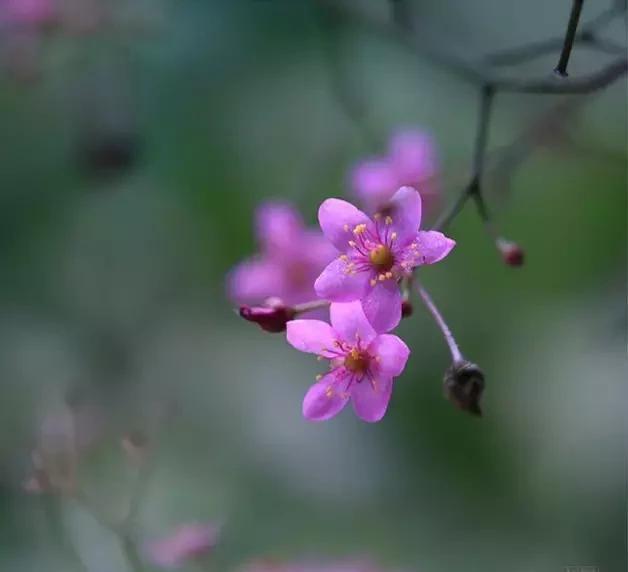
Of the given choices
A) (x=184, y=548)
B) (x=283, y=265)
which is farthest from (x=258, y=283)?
(x=184, y=548)

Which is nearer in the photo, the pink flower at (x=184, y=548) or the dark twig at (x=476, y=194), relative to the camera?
the dark twig at (x=476, y=194)

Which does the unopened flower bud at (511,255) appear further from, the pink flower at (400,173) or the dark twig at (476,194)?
the pink flower at (400,173)

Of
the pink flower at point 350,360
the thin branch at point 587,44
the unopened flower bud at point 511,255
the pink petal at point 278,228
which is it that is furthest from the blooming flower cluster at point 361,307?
the pink petal at point 278,228

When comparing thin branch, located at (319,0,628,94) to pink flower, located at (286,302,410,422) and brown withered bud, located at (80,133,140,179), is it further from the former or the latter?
brown withered bud, located at (80,133,140,179)

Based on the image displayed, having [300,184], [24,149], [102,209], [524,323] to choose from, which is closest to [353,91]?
[300,184]

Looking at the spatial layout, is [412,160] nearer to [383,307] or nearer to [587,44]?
[587,44]

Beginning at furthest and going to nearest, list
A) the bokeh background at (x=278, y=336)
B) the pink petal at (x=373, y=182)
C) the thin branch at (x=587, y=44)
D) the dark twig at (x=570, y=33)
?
the bokeh background at (x=278, y=336)
the pink petal at (x=373, y=182)
the thin branch at (x=587, y=44)
the dark twig at (x=570, y=33)

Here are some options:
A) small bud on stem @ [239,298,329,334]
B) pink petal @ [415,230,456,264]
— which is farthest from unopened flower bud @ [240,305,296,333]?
pink petal @ [415,230,456,264]
